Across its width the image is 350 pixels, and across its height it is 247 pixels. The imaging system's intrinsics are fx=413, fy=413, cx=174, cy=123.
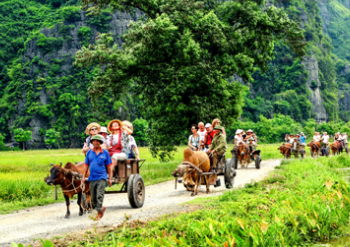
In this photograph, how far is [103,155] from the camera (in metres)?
8.45

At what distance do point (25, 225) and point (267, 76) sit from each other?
354 feet

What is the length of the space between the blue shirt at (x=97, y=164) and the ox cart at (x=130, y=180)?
1138 mm

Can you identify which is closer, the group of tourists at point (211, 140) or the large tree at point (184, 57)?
the group of tourists at point (211, 140)

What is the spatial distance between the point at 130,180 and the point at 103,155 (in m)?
1.49

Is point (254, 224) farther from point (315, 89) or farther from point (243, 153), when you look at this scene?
point (315, 89)

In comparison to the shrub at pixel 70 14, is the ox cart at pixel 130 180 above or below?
below

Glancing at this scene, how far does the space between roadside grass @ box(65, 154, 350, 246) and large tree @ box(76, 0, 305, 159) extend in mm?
12191

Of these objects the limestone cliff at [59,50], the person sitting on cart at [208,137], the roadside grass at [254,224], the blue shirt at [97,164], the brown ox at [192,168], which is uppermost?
the limestone cliff at [59,50]

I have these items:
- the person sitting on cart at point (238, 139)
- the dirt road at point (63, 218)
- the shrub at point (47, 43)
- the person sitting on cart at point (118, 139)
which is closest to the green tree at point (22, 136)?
the shrub at point (47, 43)

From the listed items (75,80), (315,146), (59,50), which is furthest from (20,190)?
(59,50)

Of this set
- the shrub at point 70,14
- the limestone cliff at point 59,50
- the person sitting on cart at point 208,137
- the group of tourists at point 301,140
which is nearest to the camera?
the person sitting on cart at point 208,137

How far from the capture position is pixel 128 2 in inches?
911

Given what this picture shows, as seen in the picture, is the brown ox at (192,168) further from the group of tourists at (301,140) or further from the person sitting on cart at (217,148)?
the group of tourists at (301,140)

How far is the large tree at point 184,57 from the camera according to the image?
2105cm
